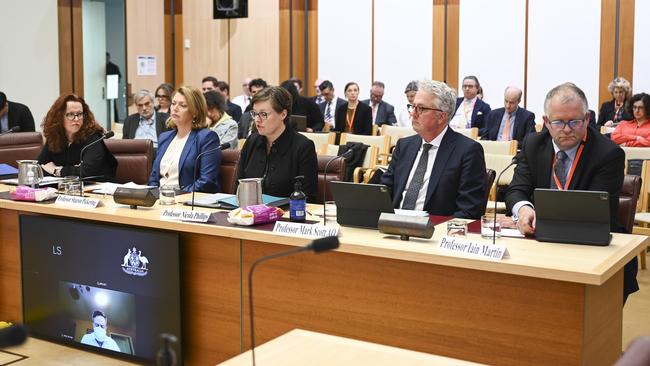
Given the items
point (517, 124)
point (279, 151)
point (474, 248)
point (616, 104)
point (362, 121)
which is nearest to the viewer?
point (474, 248)

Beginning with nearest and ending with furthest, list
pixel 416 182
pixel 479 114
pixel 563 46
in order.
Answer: pixel 416 182
pixel 479 114
pixel 563 46

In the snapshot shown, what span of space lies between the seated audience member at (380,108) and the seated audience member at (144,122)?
11.8 ft

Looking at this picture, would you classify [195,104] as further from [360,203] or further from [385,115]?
[385,115]

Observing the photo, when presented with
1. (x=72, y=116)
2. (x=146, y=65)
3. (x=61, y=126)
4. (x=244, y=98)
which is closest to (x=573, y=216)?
(x=72, y=116)

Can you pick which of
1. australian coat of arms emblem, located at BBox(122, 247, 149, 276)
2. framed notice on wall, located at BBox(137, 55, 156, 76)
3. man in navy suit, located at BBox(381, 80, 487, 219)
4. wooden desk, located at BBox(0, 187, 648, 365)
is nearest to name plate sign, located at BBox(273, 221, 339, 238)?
wooden desk, located at BBox(0, 187, 648, 365)

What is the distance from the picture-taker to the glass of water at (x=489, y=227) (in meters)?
3.25

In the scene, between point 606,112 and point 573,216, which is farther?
point 606,112

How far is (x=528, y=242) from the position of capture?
3182mm

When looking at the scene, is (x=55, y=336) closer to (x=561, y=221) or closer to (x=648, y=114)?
(x=561, y=221)

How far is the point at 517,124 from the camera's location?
29.9 ft

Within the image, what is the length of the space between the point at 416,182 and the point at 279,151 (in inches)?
33.6

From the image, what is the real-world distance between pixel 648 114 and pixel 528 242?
16.7ft

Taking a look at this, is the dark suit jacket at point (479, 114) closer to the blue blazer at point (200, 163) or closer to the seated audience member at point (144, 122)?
the seated audience member at point (144, 122)

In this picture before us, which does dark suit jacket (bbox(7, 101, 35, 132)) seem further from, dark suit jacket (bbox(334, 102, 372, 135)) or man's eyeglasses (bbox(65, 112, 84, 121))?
dark suit jacket (bbox(334, 102, 372, 135))
